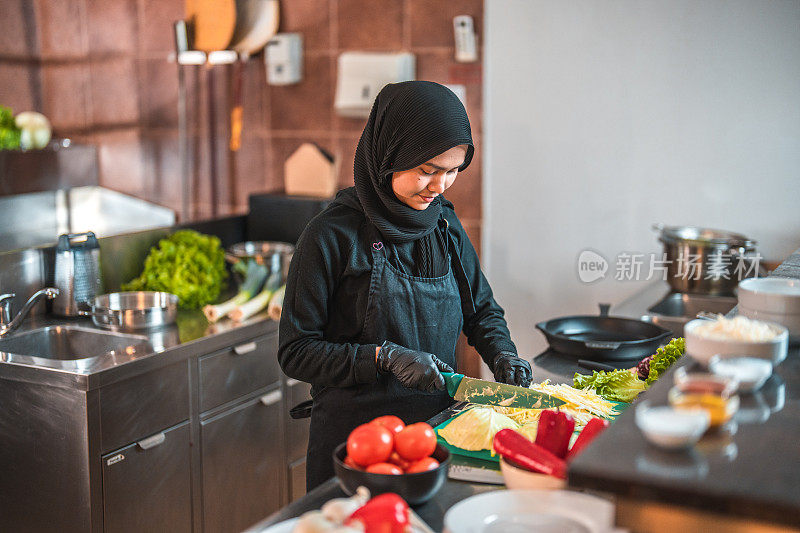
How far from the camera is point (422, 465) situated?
149cm

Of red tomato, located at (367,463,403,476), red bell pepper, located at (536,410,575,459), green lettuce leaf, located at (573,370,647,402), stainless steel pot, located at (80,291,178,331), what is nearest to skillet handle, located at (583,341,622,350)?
green lettuce leaf, located at (573,370,647,402)

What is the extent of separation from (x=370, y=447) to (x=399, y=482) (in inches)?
3.1

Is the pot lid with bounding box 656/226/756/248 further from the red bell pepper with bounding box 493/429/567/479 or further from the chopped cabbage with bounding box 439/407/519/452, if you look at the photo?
the red bell pepper with bounding box 493/429/567/479

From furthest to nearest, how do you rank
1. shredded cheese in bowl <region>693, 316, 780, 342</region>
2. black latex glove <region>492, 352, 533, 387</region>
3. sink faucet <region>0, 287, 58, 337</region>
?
1. sink faucet <region>0, 287, 58, 337</region>
2. black latex glove <region>492, 352, 533, 387</region>
3. shredded cheese in bowl <region>693, 316, 780, 342</region>

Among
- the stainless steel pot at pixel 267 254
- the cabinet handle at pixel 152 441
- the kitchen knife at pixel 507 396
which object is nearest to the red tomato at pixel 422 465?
the kitchen knife at pixel 507 396

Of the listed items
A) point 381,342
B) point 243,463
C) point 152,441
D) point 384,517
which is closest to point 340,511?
point 384,517

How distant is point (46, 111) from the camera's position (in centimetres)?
543

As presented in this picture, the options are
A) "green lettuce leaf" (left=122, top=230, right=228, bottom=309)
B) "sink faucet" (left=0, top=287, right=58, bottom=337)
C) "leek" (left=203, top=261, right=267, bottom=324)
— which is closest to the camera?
"sink faucet" (left=0, top=287, right=58, bottom=337)

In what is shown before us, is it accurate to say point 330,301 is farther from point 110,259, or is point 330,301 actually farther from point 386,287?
point 110,259

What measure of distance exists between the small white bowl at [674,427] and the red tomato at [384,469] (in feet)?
1.53

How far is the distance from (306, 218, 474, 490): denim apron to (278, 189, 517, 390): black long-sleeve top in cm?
3

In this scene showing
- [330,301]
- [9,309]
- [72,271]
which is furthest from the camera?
[72,271]

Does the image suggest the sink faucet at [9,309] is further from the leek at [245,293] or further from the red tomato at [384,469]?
the red tomato at [384,469]

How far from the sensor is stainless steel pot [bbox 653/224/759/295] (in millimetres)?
3188
